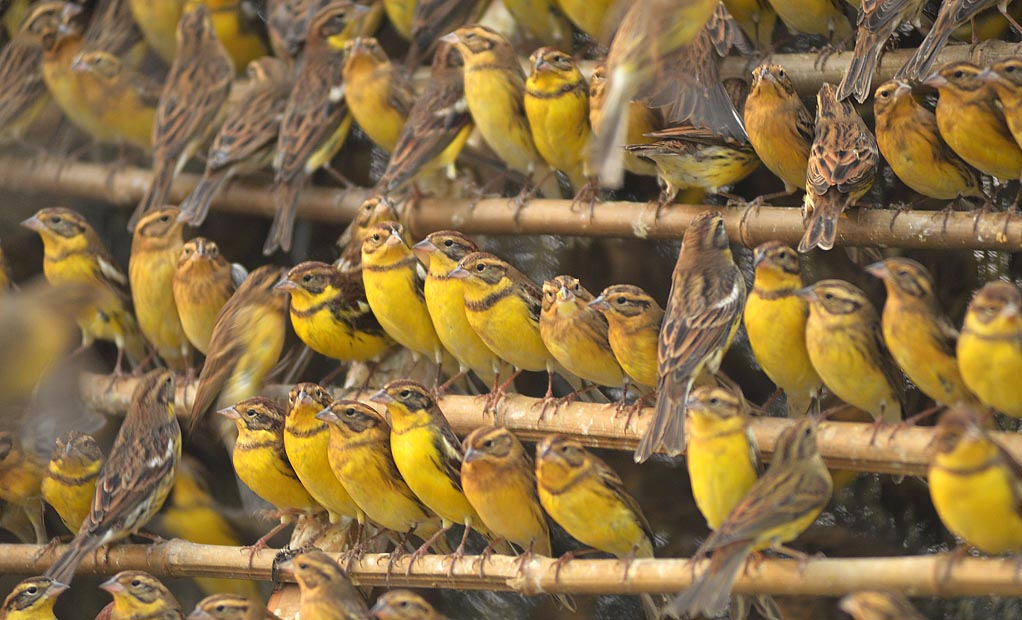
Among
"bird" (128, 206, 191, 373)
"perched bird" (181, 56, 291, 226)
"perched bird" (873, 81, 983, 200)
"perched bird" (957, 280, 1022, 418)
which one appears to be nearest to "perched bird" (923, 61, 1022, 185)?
"perched bird" (873, 81, 983, 200)

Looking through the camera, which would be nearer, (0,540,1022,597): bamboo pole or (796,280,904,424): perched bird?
(0,540,1022,597): bamboo pole

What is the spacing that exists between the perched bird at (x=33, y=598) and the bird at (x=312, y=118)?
6.12 feet

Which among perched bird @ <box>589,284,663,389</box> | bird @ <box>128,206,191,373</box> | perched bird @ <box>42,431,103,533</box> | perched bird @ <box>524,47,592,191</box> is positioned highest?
perched bird @ <box>524,47,592,191</box>

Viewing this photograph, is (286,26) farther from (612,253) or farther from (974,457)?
(974,457)

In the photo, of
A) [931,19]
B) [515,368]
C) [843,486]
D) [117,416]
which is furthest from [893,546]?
[117,416]

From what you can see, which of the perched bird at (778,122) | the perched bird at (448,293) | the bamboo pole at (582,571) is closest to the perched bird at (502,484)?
the bamboo pole at (582,571)

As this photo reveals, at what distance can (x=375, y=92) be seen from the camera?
24.1ft

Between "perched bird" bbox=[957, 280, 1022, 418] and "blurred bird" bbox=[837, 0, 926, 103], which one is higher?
"blurred bird" bbox=[837, 0, 926, 103]

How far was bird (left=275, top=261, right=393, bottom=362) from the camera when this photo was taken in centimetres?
645

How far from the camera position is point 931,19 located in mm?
6246

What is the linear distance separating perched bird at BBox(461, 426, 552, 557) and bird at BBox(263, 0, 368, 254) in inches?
83.8

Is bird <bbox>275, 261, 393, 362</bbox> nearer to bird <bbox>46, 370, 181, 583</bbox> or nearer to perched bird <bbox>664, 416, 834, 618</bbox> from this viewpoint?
bird <bbox>46, 370, 181, 583</bbox>

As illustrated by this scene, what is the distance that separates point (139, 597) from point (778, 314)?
274 centimetres

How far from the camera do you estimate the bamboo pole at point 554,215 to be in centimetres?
541
